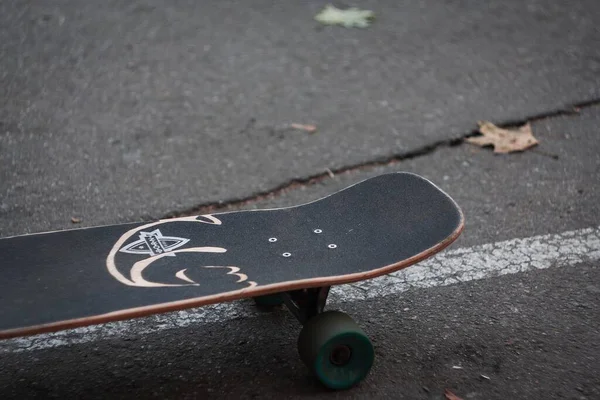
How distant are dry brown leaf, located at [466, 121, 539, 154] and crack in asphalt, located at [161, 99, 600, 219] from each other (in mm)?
37

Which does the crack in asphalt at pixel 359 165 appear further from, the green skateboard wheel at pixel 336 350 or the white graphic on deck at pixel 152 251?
the green skateboard wheel at pixel 336 350

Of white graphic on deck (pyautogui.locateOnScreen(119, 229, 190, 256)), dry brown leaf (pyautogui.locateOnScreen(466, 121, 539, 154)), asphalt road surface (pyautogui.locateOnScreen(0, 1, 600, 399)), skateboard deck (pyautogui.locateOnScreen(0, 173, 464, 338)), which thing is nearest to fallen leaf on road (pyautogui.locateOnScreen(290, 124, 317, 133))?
asphalt road surface (pyautogui.locateOnScreen(0, 1, 600, 399))

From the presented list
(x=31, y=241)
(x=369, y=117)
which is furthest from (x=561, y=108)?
(x=31, y=241)

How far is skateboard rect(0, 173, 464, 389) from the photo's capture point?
1.78m

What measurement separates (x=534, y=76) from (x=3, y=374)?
2.77m

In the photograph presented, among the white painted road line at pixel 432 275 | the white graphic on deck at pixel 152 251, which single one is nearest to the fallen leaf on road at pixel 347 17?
the white painted road line at pixel 432 275

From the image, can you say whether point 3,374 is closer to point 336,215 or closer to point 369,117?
point 336,215

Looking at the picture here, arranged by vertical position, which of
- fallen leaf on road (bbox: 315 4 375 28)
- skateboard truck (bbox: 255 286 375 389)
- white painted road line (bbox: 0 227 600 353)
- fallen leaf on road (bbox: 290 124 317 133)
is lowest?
white painted road line (bbox: 0 227 600 353)

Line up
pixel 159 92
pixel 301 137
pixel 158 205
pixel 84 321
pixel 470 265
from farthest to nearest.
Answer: pixel 159 92 → pixel 301 137 → pixel 158 205 → pixel 470 265 → pixel 84 321

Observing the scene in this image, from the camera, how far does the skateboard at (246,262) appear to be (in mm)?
1783

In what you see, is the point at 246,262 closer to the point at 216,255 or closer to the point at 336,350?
the point at 216,255

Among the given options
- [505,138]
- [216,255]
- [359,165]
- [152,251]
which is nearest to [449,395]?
[216,255]

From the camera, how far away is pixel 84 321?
1.69 m

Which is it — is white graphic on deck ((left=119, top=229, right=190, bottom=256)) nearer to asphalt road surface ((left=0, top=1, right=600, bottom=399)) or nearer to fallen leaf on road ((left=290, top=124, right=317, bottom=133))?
asphalt road surface ((left=0, top=1, right=600, bottom=399))
